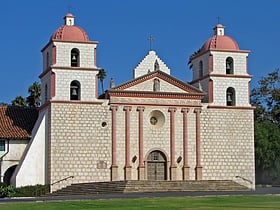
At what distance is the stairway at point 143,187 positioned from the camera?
42812 millimetres

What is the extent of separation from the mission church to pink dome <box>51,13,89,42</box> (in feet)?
0.26

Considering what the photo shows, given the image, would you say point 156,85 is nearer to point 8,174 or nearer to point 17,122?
point 17,122

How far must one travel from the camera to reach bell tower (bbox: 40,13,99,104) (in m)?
49.3

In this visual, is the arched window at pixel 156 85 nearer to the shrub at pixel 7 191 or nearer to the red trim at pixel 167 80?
the red trim at pixel 167 80

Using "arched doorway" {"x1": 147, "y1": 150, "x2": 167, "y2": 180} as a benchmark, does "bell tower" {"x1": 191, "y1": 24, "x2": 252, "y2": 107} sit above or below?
above

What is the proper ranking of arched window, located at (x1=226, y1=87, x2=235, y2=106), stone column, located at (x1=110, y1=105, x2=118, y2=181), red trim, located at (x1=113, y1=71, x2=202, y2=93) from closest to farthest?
stone column, located at (x1=110, y1=105, x2=118, y2=181), red trim, located at (x1=113, y1=71, x2=202, y2=93), arched window, located at (x1=226, y1=87, x2=235, y2=106)

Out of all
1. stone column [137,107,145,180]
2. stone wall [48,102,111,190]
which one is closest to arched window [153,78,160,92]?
stone column [137,107,145,180]

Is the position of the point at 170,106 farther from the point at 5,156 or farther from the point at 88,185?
the point at 5,156

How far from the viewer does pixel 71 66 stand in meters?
49.9

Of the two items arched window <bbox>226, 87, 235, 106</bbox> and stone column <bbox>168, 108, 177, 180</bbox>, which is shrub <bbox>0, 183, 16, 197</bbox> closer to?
stone column <bbox>168, 108, 177, 180</bbox>

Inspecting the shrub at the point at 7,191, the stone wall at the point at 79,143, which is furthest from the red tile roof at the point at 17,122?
the shrub at the point at 7,191

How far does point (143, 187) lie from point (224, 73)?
14.8 metres

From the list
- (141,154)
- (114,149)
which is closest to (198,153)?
(141,154)

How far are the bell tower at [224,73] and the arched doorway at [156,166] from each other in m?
6.07
